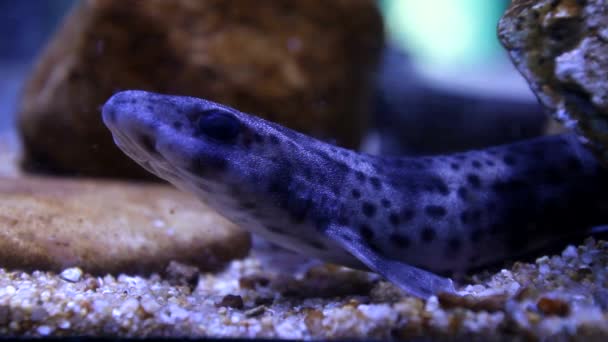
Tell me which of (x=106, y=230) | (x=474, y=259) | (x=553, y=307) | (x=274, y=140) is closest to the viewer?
(x=553, y=307)

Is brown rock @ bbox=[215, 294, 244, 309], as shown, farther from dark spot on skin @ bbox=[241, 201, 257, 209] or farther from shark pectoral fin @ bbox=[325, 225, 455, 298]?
shark pectoral fin @ bbox=[325, 225, 455, 298]

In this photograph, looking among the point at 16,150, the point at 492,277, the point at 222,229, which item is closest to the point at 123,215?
the point at 222,229

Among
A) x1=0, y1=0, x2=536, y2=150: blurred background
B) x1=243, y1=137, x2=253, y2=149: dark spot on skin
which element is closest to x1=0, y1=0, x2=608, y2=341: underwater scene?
x1=243, y1=137, x2=253, y2=149: dark spot on skin

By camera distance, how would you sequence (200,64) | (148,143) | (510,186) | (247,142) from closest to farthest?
1. (148,143)
2. (247,142)
3. (510,186)
4. (200,64)

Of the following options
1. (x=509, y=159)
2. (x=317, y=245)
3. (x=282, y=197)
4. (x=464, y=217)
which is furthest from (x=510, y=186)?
(x=282, y=197)

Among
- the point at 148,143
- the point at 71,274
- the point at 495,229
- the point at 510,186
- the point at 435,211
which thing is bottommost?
the point at 71,274

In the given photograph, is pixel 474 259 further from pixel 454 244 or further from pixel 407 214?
pixel 407 214

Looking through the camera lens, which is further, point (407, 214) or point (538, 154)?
point (538, 154)
